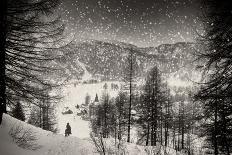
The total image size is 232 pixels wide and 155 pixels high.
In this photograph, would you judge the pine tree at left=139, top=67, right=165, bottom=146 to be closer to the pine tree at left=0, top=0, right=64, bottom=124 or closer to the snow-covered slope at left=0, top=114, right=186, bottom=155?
the snow-covered slope at left=0, top=114, right=186, bottom=155

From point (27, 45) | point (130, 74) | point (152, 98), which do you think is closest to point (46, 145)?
point (27, 45)

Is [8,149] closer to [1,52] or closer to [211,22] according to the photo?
[1,52]

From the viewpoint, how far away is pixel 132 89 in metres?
20.3

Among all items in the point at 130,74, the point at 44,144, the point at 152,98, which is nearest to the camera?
the point at 44,144

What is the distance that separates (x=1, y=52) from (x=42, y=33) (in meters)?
1.71

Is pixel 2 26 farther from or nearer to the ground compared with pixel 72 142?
farther from the ground

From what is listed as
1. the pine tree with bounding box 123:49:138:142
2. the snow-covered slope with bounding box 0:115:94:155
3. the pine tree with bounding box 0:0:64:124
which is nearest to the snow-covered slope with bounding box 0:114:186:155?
the snow-covered slope with bounding box 0:115:94:155

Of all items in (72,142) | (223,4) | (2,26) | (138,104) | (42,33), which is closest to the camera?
(223,4)

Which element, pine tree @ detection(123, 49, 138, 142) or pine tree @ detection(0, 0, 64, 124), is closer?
pine tree @ detection(0, 0, 64, 124)

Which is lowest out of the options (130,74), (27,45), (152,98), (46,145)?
(46,145)

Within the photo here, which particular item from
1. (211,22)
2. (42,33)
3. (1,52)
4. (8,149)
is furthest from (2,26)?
(211,22)

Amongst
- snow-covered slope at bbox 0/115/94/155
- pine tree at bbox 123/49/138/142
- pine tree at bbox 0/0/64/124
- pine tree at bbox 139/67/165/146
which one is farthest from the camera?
pine tree at bbox 123/49/138/142

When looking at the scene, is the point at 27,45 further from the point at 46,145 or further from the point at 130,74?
the point at 130,74

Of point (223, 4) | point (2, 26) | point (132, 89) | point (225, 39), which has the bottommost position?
point (132, 89)
